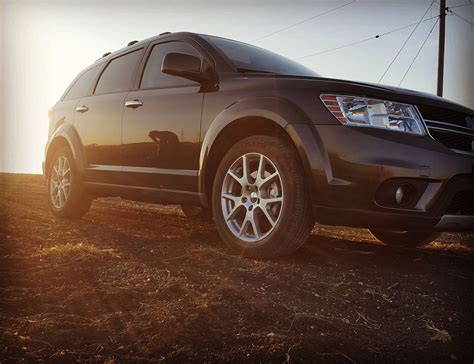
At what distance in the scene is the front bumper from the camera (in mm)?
2570

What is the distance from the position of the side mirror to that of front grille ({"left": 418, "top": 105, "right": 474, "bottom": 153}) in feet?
5.76

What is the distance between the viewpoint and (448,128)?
9.07 ft

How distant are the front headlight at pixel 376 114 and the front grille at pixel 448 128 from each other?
0.09 metres

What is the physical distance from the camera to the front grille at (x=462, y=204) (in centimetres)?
266

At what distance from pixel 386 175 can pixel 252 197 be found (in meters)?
0.99

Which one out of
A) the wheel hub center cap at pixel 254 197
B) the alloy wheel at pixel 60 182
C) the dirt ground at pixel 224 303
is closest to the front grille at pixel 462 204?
the dirt ground at pixel 224 303

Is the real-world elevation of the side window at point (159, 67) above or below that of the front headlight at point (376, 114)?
above

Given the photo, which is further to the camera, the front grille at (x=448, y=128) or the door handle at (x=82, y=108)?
the door handle at (x=82, y=108)

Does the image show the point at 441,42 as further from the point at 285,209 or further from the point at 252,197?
the point at 285,209

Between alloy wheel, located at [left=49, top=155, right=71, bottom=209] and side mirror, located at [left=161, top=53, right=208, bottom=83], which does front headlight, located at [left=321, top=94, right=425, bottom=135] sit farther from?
alloy wheel, located at [left=49, top=155, right=71, bottom=209]

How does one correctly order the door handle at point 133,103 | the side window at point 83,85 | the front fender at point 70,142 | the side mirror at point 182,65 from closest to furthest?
the side mirror at point 182,65
the door handle at point 133,103
the front fender at point 70,142
the side window at point 83,85

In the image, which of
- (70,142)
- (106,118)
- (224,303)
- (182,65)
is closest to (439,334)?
(224,303)

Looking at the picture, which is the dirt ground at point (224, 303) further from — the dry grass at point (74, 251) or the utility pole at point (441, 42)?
the utility pole at point (441, 42)

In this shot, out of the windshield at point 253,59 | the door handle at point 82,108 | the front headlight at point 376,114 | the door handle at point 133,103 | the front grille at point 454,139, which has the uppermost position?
the windshield at point 253,59
